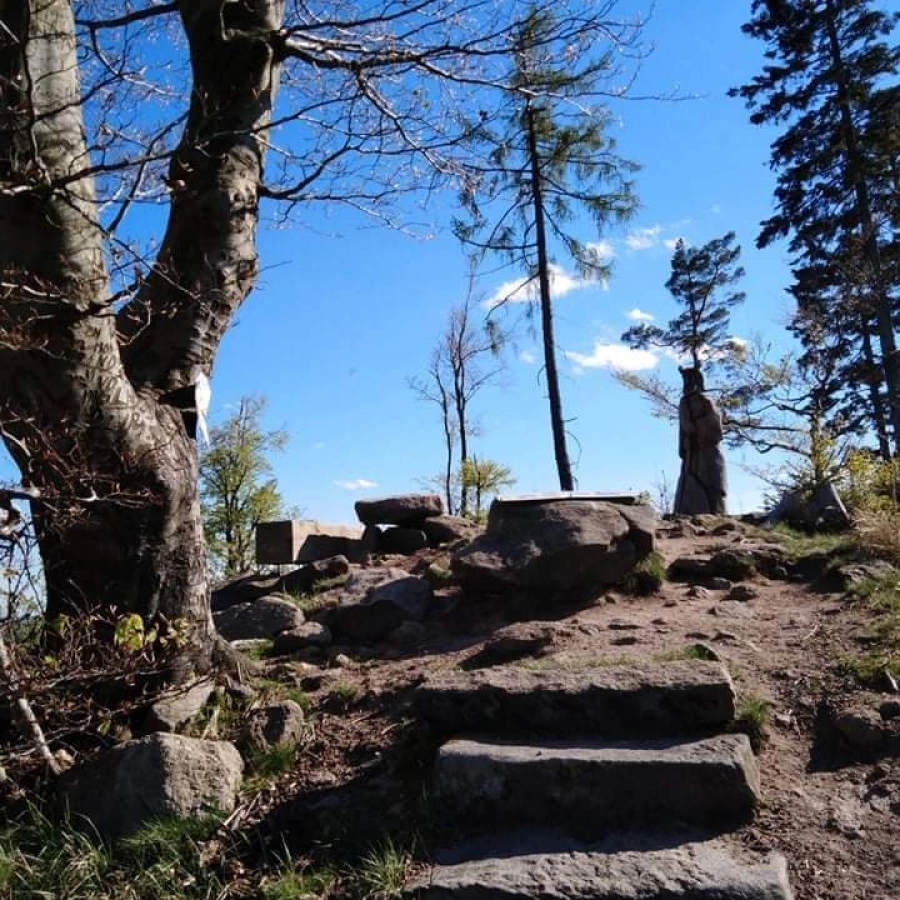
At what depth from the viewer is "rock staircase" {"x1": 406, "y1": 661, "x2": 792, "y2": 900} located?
2.81 meters

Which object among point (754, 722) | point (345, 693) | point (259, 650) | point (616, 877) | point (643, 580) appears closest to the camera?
point (616, 877)

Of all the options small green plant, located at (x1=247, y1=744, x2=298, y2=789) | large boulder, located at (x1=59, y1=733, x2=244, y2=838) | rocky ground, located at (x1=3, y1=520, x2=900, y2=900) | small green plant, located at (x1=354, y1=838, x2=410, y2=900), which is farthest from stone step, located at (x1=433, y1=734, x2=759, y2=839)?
large boulder, located at (x1=59, y1=733, x2=244, y2=838)

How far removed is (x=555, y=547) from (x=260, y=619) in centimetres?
196

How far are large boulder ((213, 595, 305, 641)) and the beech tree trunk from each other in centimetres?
127

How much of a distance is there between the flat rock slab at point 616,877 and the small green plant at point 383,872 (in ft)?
0.21

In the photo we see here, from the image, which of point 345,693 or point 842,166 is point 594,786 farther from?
point 842,166

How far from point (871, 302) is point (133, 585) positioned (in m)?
16.9

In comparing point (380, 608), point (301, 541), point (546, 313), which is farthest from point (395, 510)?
point (546, 313)

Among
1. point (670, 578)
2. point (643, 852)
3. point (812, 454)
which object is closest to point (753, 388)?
point (812, 454)

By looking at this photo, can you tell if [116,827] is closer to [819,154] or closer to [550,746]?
[550,746]

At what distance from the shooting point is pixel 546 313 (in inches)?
581

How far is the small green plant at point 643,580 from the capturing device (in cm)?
566

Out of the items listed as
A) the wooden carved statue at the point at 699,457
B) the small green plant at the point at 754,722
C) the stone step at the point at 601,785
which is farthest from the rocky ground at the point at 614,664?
the wooden carved statue at the point at 699,457

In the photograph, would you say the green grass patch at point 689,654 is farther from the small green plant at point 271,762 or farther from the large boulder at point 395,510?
the large boulder at point 395,510
